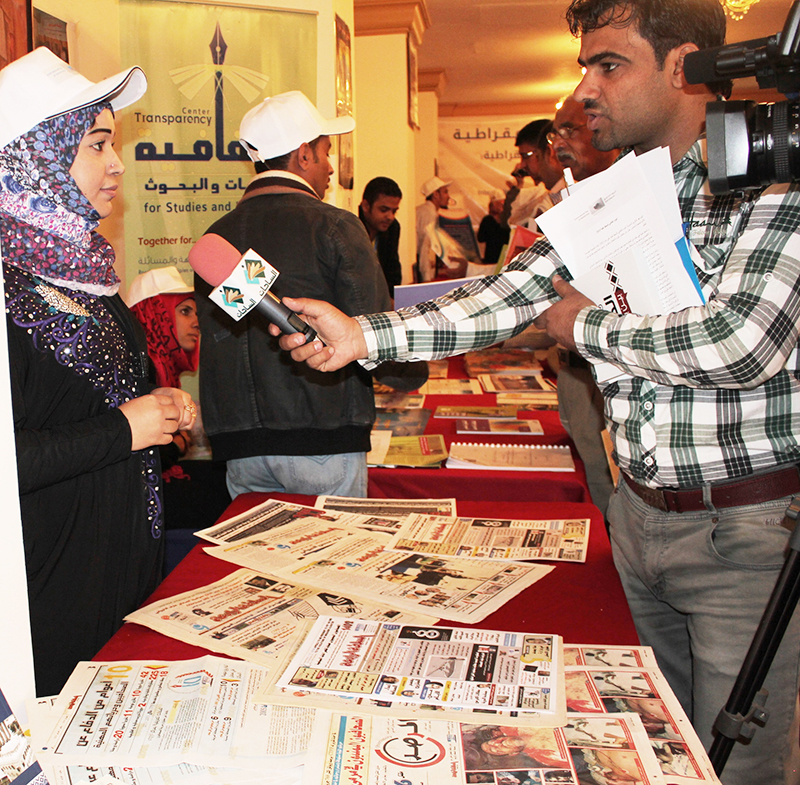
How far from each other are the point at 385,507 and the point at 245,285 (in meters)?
0.73

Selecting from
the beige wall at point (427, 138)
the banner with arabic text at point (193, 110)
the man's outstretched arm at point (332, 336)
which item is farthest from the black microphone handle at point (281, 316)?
the beige wall at point (427, 138)

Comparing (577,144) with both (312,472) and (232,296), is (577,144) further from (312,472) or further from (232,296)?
(232,296)

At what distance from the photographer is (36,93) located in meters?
1.42

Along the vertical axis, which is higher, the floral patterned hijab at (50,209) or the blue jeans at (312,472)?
the floral patterned hijab at (50,209)

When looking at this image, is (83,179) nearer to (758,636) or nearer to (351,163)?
(758,636)

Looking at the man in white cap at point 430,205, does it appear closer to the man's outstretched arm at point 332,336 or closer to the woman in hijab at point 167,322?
the woman in hijab at point 167,322

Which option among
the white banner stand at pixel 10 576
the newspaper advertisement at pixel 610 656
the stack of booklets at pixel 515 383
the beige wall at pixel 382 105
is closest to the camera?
the white banner stand at pixel 10 576

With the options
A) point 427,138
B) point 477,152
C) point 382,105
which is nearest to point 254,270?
point 382,105

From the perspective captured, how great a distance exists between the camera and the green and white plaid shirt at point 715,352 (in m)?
1.12

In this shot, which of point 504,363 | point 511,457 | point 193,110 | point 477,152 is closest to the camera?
point 511,457

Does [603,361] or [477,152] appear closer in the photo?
[603,361]

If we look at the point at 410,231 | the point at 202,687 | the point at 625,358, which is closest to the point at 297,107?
the point at 625,358

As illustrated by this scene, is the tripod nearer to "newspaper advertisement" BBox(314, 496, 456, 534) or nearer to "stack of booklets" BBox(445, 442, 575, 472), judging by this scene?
"newspaper advertisement" BBox(314, 496, 456, 534)

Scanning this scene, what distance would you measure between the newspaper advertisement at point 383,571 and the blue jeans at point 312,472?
1.78 ft
